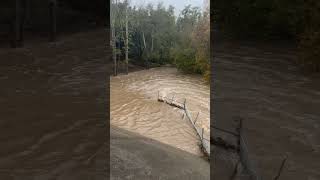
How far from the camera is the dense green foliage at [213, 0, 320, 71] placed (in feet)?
14.8

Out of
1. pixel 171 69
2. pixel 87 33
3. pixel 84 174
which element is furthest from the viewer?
pixel 171 69

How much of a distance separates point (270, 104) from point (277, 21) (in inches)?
54.5

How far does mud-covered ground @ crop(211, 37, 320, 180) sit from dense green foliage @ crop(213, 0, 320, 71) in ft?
0.82

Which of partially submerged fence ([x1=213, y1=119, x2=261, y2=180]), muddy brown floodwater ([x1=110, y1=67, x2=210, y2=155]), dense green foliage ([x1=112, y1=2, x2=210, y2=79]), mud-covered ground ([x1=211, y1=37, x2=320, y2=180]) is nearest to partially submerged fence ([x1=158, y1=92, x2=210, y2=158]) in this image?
muddy brown floodwater ([x1=110, y1=67, x2=210, y2=155])

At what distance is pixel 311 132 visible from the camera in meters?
3.80

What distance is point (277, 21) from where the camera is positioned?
5.61 metres

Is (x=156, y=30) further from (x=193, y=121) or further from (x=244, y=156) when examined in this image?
(x=244, y=156)

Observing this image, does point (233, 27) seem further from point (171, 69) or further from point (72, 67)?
point (171, 69)

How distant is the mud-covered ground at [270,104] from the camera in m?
3.28

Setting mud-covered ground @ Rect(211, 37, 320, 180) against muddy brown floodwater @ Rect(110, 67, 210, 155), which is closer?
mud-covered ground @ Rect(211, 37, 320, 180)

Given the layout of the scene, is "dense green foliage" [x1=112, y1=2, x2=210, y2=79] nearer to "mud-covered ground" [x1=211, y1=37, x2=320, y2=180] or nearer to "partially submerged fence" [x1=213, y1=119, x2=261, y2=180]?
"mud-covered ground" [x1=211, y1=37, x2=320, y2=180]

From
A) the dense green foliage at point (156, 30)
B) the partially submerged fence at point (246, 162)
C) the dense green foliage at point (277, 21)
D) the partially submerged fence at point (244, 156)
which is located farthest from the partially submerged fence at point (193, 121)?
the dense green foliage at point (156, 30)

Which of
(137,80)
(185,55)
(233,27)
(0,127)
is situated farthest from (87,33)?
(0,127)

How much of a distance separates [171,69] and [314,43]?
594 centimetres
